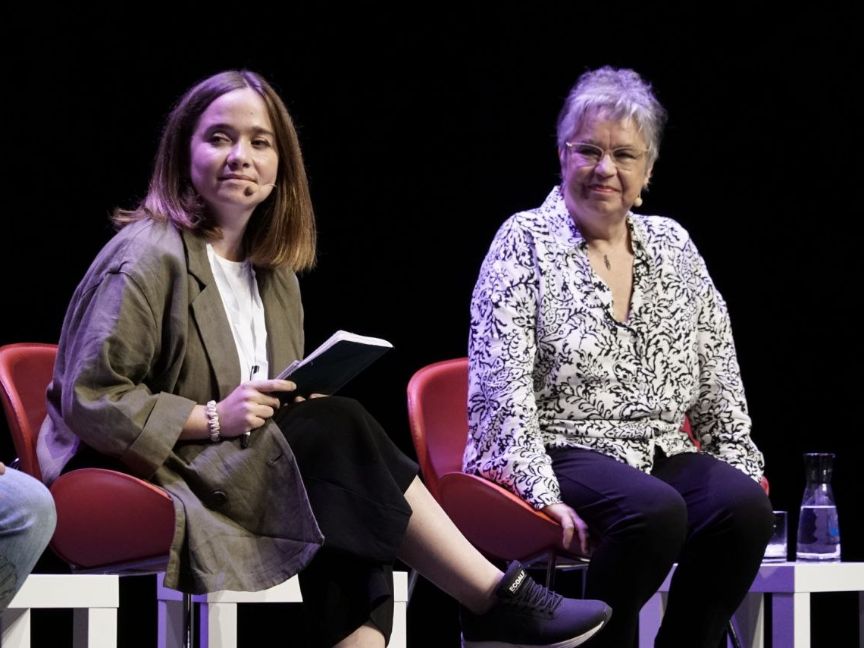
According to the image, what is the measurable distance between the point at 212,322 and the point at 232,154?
33 centimetres

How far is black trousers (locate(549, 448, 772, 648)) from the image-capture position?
245 centimetres

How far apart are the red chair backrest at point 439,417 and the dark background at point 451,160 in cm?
67

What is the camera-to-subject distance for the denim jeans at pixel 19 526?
5.97ft

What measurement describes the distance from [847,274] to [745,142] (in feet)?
1.70

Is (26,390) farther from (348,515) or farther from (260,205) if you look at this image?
(348,515)

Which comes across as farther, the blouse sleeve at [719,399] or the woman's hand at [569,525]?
the blouse sleeve at [719,399]

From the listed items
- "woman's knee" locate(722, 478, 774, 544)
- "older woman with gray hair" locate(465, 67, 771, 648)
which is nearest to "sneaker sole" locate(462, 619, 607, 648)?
"older woman with gray hair" locate(465, 67, 771, 648)

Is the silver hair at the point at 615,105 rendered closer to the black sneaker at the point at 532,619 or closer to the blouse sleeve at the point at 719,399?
the blouse sleeve at the point at 719,399

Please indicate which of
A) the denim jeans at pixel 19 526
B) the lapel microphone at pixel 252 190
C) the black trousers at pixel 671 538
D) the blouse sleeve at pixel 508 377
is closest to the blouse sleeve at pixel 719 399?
the black trousers at pixel 671 538

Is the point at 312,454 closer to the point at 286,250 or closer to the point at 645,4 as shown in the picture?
the point at 286,250

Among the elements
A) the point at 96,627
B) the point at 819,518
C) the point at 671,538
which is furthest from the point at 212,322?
the point at 819,518

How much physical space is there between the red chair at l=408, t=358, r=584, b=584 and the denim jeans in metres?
0.98

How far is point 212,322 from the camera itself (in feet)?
7.79

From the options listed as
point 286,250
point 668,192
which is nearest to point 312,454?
point 286,250
